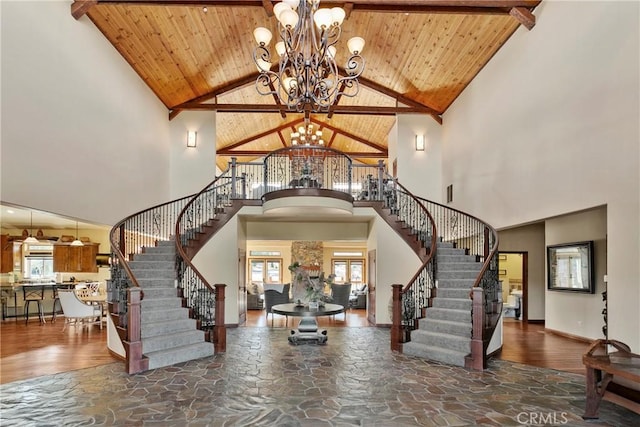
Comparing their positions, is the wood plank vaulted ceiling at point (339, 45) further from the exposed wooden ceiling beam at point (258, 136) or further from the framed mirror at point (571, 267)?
the framed mirror at point (571, 267)

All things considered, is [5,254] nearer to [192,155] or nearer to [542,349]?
[192,155]

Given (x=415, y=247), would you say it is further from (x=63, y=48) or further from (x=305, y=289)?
(x=63, y=48)

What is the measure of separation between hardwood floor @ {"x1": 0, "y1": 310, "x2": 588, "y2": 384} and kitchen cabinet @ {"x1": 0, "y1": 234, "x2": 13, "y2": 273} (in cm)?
186

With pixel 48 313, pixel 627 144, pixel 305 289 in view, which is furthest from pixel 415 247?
pixel 48 313

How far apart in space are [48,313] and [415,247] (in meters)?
9.76

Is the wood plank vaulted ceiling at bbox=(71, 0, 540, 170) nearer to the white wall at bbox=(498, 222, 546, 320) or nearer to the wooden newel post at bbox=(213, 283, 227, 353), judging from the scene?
the white wall at bbox=(498, 222, 546, 320)

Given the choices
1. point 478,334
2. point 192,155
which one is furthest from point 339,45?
point 478,334

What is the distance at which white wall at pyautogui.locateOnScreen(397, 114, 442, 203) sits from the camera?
35.5 feet

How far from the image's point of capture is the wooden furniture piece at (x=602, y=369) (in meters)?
3.58

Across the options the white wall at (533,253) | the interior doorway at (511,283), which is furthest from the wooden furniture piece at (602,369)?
the interior doorway at (511,283)

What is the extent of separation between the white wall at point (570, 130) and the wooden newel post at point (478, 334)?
1578 millimetres

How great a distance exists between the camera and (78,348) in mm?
6582

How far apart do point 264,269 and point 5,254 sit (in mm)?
9119

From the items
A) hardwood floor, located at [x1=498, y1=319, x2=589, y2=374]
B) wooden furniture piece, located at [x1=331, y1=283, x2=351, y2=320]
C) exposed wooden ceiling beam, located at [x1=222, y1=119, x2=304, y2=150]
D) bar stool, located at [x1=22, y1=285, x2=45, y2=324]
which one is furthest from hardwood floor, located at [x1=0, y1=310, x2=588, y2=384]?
exposed wooden ceiling beam, located at [x1=222, y1=119, x2=304, y2=150]
